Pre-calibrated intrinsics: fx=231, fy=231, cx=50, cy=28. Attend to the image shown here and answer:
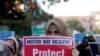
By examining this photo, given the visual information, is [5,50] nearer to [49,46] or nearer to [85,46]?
[49,46]

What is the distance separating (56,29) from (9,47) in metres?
0.31

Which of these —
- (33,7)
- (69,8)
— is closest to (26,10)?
(33,7)

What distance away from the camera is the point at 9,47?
1.43m

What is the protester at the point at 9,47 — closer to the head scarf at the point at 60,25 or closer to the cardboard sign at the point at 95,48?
the head scarf at the point at 60,25

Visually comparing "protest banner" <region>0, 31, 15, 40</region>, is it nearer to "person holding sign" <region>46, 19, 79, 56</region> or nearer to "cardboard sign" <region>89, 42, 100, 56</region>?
"person holding sign" <region>46, 19, 79, 56</region>

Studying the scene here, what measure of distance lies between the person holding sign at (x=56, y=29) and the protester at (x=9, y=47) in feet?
0.75

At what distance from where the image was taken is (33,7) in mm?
1580

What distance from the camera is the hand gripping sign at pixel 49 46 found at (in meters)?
1.30

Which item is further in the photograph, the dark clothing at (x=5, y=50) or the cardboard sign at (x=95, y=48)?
the dark clothing at (x=5, y=50)

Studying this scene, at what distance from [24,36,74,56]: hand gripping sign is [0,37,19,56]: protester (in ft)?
0.51

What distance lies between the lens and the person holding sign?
1.38 meters

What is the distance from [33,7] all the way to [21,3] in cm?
9

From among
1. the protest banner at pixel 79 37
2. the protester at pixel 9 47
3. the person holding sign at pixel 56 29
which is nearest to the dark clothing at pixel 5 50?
the protester at pixel 9 47

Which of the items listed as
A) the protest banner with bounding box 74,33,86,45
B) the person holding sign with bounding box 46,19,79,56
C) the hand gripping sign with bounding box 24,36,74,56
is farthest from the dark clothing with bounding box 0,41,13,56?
the protest banner with bounding box 74,33,86,45
